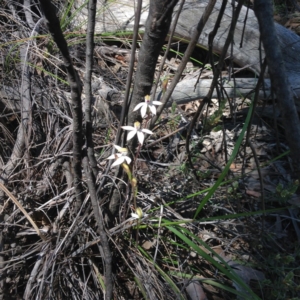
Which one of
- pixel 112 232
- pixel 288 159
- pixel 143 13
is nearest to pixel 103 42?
pixel 143 13

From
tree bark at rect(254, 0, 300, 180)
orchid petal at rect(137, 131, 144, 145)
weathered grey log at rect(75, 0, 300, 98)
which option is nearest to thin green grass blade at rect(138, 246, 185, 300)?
orchid petal at rect(137, 131, 144, 145)

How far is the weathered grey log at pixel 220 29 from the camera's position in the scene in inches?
112

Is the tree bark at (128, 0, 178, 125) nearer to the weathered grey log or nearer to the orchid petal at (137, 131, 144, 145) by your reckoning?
the orchid petal at (137, 131, 144, 145)

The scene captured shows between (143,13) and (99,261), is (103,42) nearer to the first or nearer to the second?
(143,13)

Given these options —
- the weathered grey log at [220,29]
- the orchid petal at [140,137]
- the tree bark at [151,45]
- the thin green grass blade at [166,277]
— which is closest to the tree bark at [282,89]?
the tree bark at [151,45]

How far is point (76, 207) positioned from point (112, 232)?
21 centimetres

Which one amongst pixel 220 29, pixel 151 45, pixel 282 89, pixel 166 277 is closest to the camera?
pixel 282 89

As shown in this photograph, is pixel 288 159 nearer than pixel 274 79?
No

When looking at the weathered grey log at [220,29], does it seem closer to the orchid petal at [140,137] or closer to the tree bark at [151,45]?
the tree bark at [151,45]

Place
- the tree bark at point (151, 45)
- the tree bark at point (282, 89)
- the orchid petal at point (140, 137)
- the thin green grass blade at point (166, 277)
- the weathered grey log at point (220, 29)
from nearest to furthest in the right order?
1. the tree bark at point (282, 89)
2. the tree bark at point (151, 45)
3. the orchid petal at point (140, 137)
4. the thin green grass blade at point (166, 277)
5. the weathered grey log at point (220, 29)

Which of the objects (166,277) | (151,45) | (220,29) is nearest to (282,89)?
(151,45)

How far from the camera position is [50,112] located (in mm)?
2283

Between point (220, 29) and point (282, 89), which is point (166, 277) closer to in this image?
point (282, 89)

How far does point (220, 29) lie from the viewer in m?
2.96
